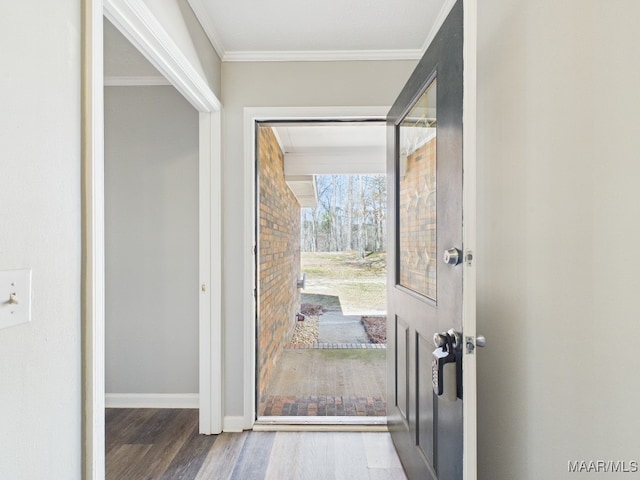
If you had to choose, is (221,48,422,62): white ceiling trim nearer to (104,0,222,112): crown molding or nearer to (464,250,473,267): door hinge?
(104,0,222,112): crown molding

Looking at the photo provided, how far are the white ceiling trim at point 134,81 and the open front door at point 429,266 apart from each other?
169cm

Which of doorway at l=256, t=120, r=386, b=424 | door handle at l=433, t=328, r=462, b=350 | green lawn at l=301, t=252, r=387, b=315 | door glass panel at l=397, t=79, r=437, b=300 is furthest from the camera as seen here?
green lawn at l=301, t=252, r=387, b=315

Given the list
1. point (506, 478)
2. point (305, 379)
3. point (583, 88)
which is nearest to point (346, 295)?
point (305, 379)

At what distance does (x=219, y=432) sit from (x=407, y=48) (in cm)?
260

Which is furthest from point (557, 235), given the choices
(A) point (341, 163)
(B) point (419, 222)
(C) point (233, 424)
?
(A) point (341, 163)

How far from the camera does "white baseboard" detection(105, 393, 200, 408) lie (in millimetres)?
2656

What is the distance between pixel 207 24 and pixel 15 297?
1759mm

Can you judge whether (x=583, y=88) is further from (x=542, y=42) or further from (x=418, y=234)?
(x=418, y=234)

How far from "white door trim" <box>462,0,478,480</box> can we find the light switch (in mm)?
1110

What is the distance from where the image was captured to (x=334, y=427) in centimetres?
233

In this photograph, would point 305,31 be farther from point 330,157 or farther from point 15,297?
point 330,157

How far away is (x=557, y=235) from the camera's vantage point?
104cm

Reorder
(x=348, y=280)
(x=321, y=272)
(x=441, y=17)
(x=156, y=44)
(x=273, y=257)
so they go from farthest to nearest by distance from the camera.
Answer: (x=321, y=272)
(x=348, y=280)
(x=273, y=257)
(x=441, y=17)
(x=156, y=44)

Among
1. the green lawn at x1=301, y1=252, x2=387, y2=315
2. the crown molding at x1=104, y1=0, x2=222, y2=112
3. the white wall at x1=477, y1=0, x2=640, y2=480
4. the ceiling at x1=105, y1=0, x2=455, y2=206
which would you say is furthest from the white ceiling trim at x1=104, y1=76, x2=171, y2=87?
the green lawn at x1=301, y1=252, x2=387, y2=315
